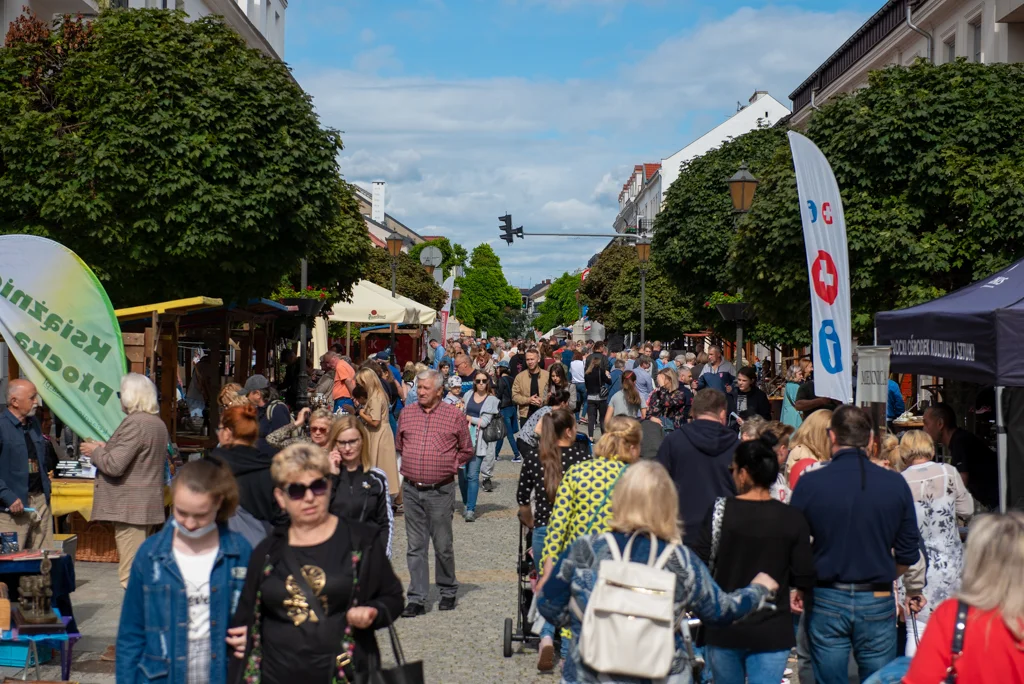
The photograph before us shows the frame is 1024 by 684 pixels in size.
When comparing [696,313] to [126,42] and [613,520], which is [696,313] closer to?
[126,42]

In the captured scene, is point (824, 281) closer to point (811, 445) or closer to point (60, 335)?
point (811, 445)

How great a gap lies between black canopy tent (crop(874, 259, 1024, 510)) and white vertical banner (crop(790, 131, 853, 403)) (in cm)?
89

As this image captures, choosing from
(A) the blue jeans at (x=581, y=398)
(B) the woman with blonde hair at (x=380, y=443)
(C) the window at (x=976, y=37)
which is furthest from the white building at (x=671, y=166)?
(B) the woman with blonde hair at (x=380, y=443)

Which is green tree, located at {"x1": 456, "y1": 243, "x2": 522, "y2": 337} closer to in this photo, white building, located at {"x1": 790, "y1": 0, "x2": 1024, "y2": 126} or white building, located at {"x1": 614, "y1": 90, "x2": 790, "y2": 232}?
white building, located at {"x1": 614, "y1": 90, "x2": 790, "y2": 232}

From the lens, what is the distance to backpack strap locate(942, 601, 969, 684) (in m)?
3.48

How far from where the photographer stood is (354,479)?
7180 millimetres

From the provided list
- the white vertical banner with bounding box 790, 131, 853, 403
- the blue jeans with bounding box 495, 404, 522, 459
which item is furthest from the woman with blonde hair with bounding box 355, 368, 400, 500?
the blue jeans with bounding box 495, 404, 522, 459

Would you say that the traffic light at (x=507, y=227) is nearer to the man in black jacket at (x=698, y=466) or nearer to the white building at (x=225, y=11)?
the white building at (x=225, y=11)

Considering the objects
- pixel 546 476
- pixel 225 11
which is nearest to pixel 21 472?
pixel 546 476

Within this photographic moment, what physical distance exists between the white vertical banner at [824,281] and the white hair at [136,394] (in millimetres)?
4391

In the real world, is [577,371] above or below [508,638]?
above

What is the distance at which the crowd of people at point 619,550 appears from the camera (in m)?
4.27

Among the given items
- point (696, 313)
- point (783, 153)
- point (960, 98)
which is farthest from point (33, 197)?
point (696, 313)

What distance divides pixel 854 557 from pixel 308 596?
263cm
